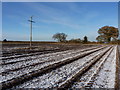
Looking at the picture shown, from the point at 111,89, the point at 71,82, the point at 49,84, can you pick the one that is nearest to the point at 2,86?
the point at 49,84

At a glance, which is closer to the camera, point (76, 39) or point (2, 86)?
point (2, 86)

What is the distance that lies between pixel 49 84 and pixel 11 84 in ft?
3.61

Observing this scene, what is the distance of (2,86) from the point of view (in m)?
2.83

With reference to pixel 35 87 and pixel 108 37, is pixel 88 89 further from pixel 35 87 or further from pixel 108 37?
pixel 108 37

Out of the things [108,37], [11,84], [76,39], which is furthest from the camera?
[76,39]

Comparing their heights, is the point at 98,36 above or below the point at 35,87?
above

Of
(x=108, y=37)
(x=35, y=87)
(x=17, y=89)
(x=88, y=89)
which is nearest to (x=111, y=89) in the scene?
(x=88, y=89)

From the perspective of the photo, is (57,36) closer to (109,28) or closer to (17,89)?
(109,28)

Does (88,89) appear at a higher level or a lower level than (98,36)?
lower

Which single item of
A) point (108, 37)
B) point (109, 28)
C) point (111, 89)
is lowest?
point (111, 89)

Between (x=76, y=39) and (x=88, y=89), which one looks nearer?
(x=88, y=89)

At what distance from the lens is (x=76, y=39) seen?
224 feet

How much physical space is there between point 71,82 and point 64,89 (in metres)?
0.50

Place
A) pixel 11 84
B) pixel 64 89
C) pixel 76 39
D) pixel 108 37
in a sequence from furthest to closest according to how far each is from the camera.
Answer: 1. pixel 76 39
2. pixel 108 37
3. pixel 11 84
4. pixel 64 89
